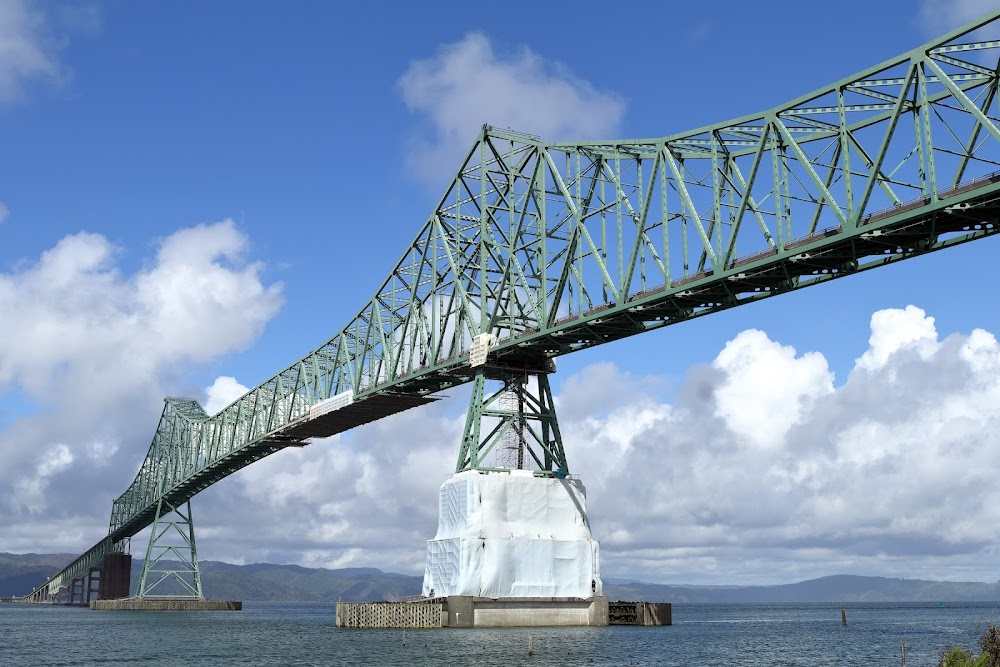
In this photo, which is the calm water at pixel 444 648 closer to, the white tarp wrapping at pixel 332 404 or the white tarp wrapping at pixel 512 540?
the white tarp wrapping at pixel 512 540

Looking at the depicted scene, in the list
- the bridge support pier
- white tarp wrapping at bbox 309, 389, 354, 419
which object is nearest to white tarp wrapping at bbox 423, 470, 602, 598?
the bridge support pier

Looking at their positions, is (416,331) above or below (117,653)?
above

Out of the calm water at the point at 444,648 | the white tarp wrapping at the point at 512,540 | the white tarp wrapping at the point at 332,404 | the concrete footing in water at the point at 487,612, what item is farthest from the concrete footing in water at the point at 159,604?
the white tarp wrapping at the point at 512,540

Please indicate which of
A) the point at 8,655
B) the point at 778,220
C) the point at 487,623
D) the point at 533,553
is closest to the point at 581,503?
the point at 533,553

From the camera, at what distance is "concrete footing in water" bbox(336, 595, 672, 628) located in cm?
6875

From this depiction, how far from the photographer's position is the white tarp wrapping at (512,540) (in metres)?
69.6

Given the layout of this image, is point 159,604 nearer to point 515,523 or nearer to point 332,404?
point 332,404

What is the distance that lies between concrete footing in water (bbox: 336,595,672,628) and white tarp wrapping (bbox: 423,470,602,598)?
1.94ft

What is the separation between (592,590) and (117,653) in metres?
30.2

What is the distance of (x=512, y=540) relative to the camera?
70.4 meters

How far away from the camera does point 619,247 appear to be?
6369 cm

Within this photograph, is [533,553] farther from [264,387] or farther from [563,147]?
[264,387]

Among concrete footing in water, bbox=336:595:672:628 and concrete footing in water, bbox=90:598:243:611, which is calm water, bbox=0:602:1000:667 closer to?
concrete footing in water, bbox=336:595:672:628

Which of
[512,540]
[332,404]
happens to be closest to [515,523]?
[512,540]
